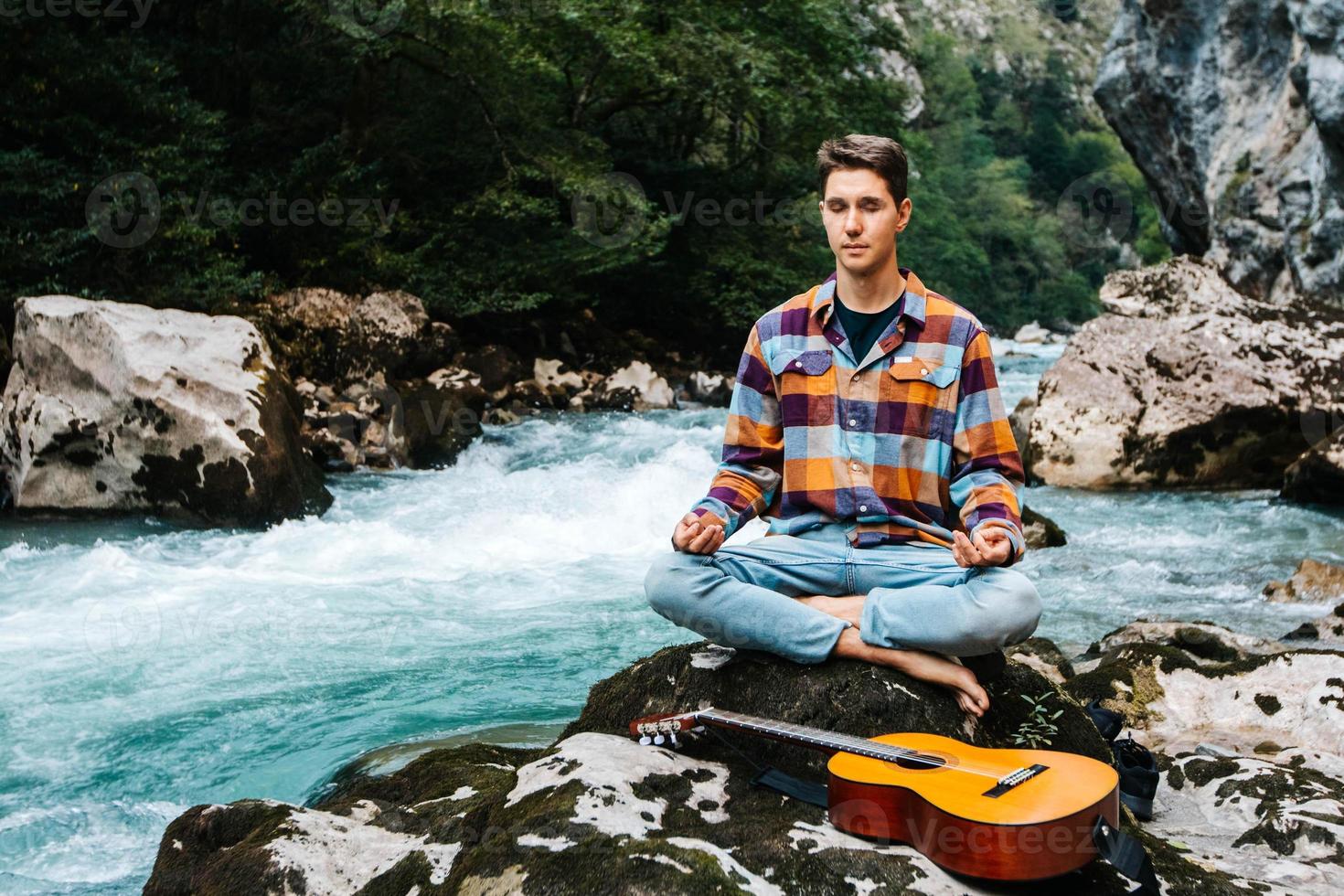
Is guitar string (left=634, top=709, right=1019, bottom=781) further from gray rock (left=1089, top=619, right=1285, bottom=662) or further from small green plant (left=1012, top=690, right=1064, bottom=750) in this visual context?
gray rock (left=1089, top=619, right=1285, bottom=662)

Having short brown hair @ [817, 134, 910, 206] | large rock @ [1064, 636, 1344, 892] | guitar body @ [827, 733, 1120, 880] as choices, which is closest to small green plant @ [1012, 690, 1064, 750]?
guitar body @ [827, 733, 1120, 880]

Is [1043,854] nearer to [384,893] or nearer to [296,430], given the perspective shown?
[384,893]

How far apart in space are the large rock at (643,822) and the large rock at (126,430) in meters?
5.79

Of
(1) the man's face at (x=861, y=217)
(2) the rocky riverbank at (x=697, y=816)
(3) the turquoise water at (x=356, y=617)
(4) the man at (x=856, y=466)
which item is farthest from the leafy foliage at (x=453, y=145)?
(1) the man's face at (x=861, y=217)

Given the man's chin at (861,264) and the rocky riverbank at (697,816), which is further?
the man's chin at (861,264)

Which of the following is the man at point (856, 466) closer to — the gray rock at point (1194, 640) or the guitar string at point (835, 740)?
the guitar string at point (835, 740)

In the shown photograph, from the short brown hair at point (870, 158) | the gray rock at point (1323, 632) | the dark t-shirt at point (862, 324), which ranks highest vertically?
the short brown hair at point (870, 158)

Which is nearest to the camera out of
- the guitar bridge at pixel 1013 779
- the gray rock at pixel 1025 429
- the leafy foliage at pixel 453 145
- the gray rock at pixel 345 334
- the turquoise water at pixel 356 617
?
the guitar bridge at pixel 1013 779

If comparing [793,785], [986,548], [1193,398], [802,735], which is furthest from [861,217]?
[1193,398]

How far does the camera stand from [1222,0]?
74.3 feet

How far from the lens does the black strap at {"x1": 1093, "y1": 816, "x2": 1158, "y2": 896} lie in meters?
1.86

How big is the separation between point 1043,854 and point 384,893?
1.17 meters

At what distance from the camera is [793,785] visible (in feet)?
7.38

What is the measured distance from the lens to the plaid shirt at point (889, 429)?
2.68m
